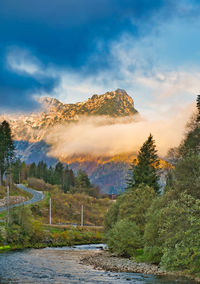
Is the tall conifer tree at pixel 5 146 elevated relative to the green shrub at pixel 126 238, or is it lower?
elevated

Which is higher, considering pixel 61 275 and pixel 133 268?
pixel 61 275

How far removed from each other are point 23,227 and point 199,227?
164 feet

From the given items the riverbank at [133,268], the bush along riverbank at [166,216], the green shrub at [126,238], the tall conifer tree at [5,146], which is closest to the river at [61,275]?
the riverbank at [133,268]

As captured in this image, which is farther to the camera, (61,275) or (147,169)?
(147,169)

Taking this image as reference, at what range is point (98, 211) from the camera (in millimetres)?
149750

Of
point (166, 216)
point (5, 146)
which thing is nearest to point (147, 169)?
point (166, 216)

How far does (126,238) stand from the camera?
5441 cm

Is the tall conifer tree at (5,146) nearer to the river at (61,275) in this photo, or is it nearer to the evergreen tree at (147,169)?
the evergreen tree at (147,169)

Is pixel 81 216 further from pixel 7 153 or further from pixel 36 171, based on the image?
pixel 36 171

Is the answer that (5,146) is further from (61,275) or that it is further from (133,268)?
(61,275)

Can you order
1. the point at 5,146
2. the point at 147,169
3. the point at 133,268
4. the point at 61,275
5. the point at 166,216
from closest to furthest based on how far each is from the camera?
the point at 61,275
the point at 166,216
the point at 133,268
the point at 147,169
the point at 5,146

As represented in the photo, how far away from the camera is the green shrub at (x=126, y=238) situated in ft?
178

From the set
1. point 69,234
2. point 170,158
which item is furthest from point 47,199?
point 170,158

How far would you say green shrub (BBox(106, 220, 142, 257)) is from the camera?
5434 cm
